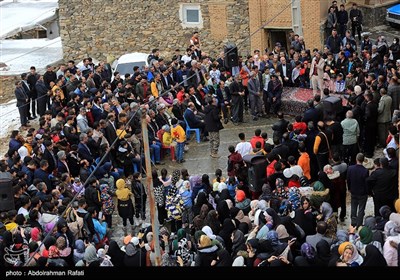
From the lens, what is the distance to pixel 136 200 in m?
16.5

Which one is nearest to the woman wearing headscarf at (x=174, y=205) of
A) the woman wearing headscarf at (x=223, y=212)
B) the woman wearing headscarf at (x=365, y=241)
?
the woman wearing headscarf at (x=223, y=212)

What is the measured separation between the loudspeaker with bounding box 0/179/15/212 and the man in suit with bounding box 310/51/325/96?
28.2 feet

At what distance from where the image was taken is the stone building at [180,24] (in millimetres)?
26359

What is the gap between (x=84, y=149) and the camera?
17516 millimetres

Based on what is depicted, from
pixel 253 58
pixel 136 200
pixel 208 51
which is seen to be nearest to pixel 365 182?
pixel 136 200

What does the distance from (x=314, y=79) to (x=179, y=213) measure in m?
7.00

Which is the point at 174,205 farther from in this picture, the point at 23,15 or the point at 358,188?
the point at 23,15

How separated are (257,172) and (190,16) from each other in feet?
45.2

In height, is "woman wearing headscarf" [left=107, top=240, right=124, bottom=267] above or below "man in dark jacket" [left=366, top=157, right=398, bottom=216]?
below

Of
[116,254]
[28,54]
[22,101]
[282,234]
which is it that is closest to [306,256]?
[282,234]

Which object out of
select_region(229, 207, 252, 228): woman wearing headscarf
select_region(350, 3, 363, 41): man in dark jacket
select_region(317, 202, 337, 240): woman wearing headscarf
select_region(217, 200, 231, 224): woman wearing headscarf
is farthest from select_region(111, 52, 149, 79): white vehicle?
Answer: select_region(317, 202, 337, 240): woman wearing headscarf

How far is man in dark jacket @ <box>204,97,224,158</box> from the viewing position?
62.2ft

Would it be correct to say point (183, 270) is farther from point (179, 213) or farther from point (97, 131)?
point (97, 131)

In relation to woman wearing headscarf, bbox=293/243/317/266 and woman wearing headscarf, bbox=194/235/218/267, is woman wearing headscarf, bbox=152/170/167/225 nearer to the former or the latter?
woman wearing headscarf, bbox=194/235/218/267
